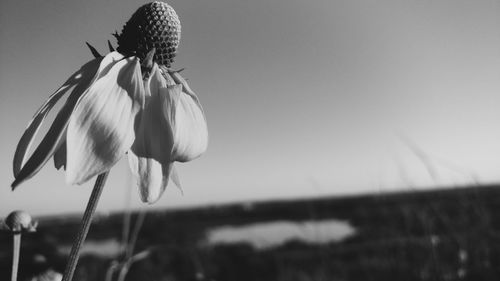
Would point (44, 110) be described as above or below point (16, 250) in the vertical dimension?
above

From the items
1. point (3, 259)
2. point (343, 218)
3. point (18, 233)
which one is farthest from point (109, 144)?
point (343, 218)

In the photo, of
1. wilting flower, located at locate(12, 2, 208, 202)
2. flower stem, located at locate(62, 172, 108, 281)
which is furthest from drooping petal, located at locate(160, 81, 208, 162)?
flower stem, located at locate(62, 172, 108, 281)

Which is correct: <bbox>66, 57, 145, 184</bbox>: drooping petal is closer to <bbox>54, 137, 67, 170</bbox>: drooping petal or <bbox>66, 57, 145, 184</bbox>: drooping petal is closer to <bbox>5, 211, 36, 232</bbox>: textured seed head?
<bbox>54, 137, 67, 170</bbox>: drooping petal

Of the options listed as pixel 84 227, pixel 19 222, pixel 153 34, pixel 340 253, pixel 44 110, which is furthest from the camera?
pixel 340 253

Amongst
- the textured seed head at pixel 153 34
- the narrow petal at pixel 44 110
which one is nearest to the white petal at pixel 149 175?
the narrow petal at pixel 44 110

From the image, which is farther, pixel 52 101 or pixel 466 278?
pixel 466 278

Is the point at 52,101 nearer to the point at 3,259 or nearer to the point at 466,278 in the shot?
the point at 466,278

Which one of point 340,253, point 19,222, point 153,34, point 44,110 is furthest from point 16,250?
point 340,253

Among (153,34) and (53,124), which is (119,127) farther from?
(153,34)
